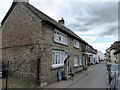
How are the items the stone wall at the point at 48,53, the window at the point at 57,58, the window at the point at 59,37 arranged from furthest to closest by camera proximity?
1. the window at the point at 59,37
2. the window at the point at 57,58
3. the stone wall at the point at 48,53

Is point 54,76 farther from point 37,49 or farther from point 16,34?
point 16,34

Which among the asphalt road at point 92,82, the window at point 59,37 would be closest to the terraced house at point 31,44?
the window at point 59,37

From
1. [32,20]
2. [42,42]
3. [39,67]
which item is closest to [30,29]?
[32,20]

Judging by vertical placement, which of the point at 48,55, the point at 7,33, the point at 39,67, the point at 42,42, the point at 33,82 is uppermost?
the point at 7,33

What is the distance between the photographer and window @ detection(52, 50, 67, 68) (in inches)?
732

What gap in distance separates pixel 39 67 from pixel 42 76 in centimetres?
87

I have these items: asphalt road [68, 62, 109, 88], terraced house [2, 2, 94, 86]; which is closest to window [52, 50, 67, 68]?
terraced house [2, 2, 94, 86]

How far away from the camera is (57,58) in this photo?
1969cm

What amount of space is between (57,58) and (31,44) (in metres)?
4.13

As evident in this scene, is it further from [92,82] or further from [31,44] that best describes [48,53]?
[92,82]

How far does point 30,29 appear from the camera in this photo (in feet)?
56.3

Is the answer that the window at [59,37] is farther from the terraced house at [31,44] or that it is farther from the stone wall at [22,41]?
the stone wall at [22,41]

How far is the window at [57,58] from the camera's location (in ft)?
61.0

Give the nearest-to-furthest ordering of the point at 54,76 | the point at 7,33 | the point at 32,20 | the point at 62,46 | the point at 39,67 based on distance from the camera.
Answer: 1. the point at 39,67
2. the point at 32,20
3. the point at 54,76
4. the point at 7,33
5. the point at 62,46
